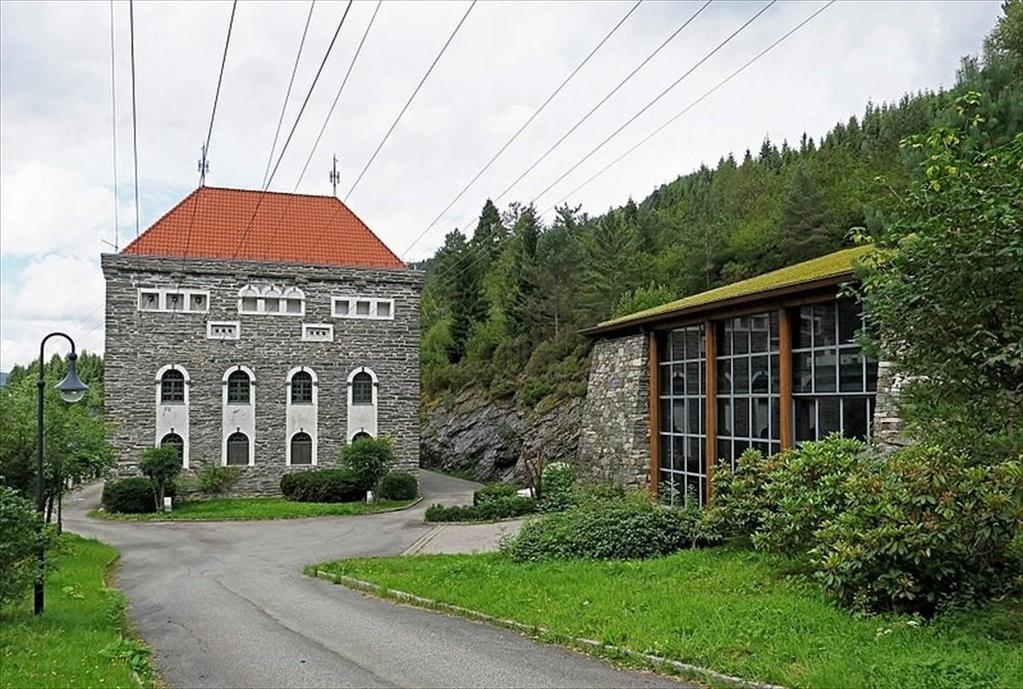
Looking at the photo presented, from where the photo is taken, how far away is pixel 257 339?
32844 millimetres

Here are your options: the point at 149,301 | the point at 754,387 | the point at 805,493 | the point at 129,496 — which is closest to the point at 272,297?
the point at 149,301

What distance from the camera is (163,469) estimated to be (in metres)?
29.3

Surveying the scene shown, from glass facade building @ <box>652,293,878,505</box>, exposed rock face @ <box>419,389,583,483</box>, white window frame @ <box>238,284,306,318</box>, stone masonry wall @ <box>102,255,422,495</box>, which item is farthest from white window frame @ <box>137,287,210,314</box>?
glass facade building @ <box>652,293,878,505</box>

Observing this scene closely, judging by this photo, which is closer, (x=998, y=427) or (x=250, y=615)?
(x=998, y=427)

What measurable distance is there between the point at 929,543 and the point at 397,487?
24296mm

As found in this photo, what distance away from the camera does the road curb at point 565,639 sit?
7.43 meters

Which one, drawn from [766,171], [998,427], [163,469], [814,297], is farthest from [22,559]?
[766,171]

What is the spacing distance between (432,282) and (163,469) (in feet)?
140

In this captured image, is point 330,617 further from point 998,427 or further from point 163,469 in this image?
point 163,469

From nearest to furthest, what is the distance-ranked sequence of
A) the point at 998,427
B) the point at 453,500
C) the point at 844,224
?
the point at 998,427, the point at 453,500, the point at 844,224

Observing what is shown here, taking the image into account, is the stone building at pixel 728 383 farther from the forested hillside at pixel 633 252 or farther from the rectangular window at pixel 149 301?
the rectangular window at pixel 149 301

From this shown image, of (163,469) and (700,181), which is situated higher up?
(700,181)

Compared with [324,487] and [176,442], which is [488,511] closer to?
[324,487]

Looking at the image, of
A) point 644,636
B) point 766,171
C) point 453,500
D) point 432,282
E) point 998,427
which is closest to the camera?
point 998,427
